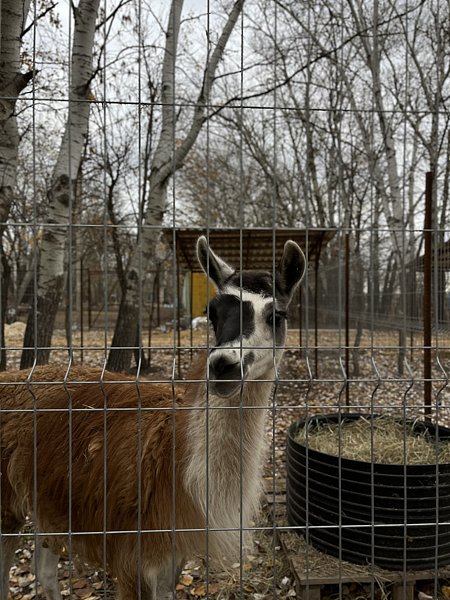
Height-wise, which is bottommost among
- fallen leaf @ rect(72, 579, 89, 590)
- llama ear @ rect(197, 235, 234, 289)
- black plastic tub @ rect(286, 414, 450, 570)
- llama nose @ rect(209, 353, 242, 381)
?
fallen leaf @ rect(72, 579, 89, 590)

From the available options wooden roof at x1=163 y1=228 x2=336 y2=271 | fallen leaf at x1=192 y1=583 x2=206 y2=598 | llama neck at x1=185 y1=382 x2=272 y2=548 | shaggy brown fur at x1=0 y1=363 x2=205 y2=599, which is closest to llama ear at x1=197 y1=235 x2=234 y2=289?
shaggy brown fur at x1=0 y1=363 x2=205 y2=599

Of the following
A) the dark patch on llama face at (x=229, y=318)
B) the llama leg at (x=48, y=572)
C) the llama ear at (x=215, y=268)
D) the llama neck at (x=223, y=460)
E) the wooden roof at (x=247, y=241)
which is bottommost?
the llama leg at (x=48, y=572)

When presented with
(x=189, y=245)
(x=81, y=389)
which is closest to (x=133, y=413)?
(x=81, y=389)

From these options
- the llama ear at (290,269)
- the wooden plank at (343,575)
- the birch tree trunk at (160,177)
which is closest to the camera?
the llama ear at (290,269)

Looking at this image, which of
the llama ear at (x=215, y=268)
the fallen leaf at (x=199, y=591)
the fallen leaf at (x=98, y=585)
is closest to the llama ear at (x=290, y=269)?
the llama ear at (x=215, y=268)

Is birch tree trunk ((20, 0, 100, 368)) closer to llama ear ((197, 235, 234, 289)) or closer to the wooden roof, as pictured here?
the wooden roof

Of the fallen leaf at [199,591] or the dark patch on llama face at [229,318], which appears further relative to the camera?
the fallen leaf at [199,591]

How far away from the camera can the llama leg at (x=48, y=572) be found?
3.20 meters

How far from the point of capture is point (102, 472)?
2746 millimetres

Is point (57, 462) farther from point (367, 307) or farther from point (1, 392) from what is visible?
point (367, 307)

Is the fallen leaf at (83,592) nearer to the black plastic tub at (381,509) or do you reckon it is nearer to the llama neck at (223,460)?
the llama neck at (223,460)

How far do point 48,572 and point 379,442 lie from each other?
295 centimetres

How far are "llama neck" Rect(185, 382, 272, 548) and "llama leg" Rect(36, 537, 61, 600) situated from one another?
1.54 m

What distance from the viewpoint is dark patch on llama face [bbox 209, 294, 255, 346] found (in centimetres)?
250
